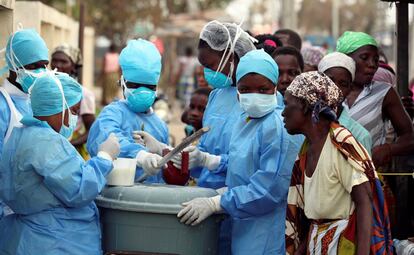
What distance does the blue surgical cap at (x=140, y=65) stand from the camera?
649 cm

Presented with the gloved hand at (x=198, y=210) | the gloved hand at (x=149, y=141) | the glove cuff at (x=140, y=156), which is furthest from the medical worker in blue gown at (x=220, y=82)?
the gloved hand at (x=198, y=210)

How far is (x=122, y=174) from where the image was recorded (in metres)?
5.53

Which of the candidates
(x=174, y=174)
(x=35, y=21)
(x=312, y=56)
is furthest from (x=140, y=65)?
(x=35, y=21)

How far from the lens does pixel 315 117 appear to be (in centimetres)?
503

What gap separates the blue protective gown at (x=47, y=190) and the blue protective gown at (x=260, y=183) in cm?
79

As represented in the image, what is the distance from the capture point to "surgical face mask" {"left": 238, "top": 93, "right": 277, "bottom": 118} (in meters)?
5.59

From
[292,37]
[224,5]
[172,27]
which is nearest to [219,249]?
[292,37]

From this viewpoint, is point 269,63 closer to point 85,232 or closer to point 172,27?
point 85,232

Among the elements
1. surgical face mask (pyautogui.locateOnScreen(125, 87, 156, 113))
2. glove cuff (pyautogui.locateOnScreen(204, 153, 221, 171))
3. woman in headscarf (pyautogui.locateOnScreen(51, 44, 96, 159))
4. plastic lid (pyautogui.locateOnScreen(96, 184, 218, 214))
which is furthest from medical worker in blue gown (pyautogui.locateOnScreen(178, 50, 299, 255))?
woman in headscarf (pyautogui.locateOnScreen(51, 44, 96, 159))

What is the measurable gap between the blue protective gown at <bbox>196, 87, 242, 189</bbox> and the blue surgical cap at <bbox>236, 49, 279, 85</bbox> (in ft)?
1.98

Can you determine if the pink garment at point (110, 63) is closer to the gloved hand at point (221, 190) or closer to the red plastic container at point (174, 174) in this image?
the red plastic container at point (174, 174)

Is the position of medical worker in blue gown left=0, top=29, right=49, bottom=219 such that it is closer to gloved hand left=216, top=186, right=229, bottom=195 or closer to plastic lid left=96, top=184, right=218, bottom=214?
plastic lid left=96, top=184, right=218, bottom=214

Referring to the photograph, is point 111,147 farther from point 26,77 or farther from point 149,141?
point 26,77

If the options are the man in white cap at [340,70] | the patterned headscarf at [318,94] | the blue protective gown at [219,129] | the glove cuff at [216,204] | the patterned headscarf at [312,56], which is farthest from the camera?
the patterned headscarf at [312,56]
